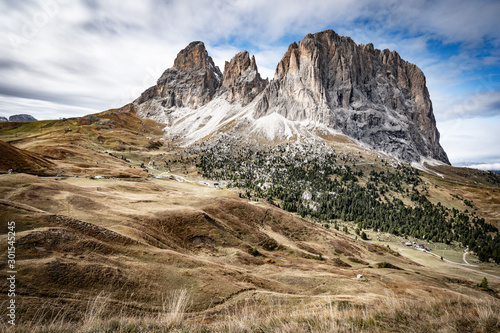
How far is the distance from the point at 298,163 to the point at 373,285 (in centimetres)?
15684

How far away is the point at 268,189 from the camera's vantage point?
441 feet

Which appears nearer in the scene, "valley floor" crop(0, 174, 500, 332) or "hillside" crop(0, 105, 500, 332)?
"valley floor" crop(0, 174, 500, 332)

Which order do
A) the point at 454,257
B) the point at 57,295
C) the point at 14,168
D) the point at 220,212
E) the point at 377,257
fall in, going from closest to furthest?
the point at 57,295 → the point at 220,212 → the point at 14,168 → the point at 377,257 → the point at 454,257

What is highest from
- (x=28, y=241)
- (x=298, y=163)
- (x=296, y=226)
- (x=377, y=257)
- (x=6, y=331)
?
(x=298, y=163)

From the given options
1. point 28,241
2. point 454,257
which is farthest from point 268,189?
point 28,241

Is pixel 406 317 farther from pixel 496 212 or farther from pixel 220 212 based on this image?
pixel 496 212


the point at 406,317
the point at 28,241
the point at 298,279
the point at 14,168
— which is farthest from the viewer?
the point at 14,168

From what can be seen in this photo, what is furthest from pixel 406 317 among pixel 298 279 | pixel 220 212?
pixel 220 212

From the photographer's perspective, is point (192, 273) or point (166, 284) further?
point (192, 273)

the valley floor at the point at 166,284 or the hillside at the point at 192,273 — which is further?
the hillside at the point at 192,273

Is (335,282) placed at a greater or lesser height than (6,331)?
lesser

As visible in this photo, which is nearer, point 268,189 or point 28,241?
point 28,241

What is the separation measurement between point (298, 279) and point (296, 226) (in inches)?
1066

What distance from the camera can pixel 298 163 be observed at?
177125mm
